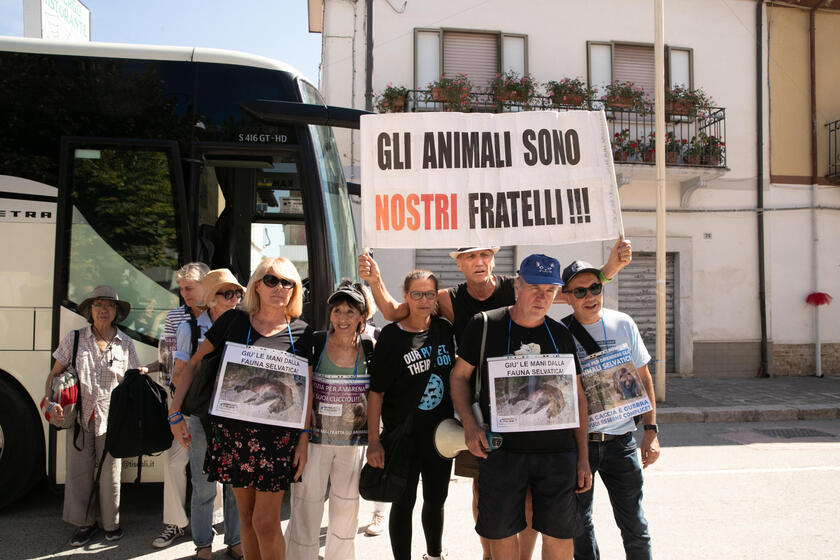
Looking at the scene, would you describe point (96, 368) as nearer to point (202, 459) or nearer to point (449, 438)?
point (202, 459)

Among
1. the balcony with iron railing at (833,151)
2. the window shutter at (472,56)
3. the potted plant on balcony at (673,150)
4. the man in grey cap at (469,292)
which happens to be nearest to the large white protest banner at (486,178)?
the man in grey cap at (469,292)

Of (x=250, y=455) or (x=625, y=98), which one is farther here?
(x=625, y=98)

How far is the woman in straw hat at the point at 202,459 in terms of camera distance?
146 inches

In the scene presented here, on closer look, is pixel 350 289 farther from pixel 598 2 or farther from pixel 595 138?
pixel 598 2

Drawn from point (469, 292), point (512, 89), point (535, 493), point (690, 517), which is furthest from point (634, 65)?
point (535, 493)

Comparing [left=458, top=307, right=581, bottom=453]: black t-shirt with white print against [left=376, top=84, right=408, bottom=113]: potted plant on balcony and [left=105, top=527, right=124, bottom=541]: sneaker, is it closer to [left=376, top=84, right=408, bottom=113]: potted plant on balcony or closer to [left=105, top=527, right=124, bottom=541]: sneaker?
[left=105, top=527, right=124, bottom=541]: sneaker

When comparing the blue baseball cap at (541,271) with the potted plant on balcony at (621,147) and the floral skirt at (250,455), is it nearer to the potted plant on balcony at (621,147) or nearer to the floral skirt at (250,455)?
the floral skirt at (250,455)

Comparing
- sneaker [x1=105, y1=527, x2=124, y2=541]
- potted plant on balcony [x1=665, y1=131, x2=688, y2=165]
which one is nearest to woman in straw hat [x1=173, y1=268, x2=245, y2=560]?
sneaker [x1=105, y1=527, x2=124, y2=541]

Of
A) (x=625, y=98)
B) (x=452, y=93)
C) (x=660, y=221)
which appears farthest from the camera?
(x=625, y=98)

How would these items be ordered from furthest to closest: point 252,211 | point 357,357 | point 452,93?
point 452,93, point 252,211, point 357,357

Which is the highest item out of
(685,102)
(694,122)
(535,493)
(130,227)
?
(685,102)

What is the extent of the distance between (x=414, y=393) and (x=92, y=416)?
2.42 m

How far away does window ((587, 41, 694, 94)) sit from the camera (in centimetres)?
1184

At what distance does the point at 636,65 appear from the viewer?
475 inches
